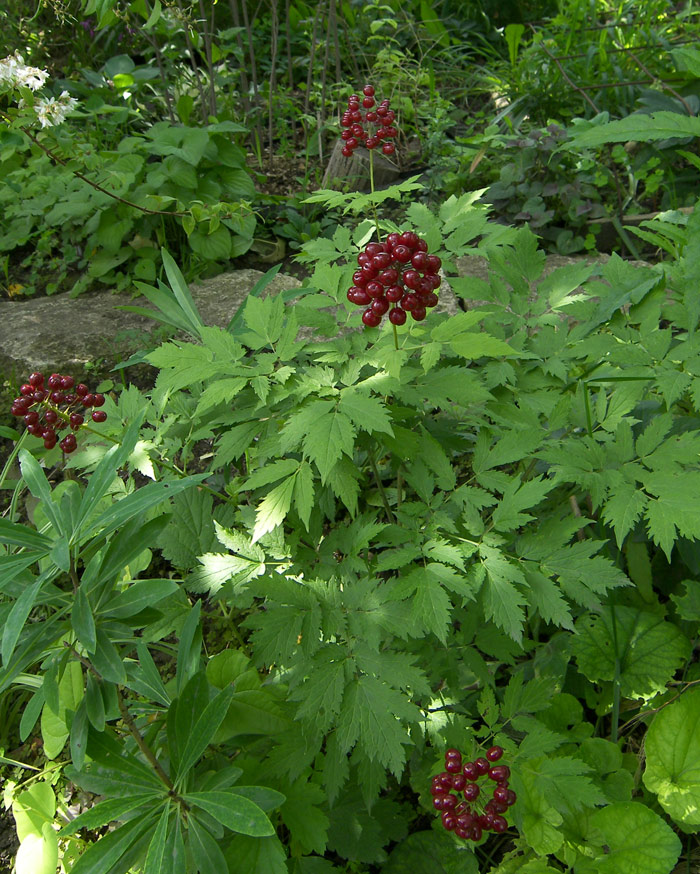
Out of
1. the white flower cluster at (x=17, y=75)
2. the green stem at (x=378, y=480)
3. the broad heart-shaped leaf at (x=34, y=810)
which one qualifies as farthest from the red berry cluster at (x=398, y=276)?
the white flower cluster at (x=17, y=75)

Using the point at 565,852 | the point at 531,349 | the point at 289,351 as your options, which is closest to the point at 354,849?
the point at 565,852

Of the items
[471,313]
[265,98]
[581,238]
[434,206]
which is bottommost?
[581,238]

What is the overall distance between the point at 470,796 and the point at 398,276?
101 cm

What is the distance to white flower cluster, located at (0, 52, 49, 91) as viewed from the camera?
8.91 ft

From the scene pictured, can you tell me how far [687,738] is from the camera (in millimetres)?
1460

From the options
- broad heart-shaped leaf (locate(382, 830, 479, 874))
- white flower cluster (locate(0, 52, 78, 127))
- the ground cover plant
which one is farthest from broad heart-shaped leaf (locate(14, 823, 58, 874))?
white flower cluster (locate(0, 52, 78, 127))

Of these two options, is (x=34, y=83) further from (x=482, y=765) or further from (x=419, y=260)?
(x=482, y=765)

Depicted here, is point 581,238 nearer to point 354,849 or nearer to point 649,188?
point 649,188

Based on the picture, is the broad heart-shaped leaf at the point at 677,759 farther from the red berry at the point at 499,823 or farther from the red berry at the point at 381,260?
the red berry at the point at 381,260

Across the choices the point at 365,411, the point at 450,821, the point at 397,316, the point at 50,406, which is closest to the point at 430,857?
the point at 450,821

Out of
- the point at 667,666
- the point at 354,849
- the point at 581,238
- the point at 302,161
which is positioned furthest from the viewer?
the point at 302,161

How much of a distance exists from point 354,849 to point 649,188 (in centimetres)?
331

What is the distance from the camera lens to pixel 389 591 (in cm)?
138

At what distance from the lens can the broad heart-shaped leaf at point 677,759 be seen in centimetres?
140
